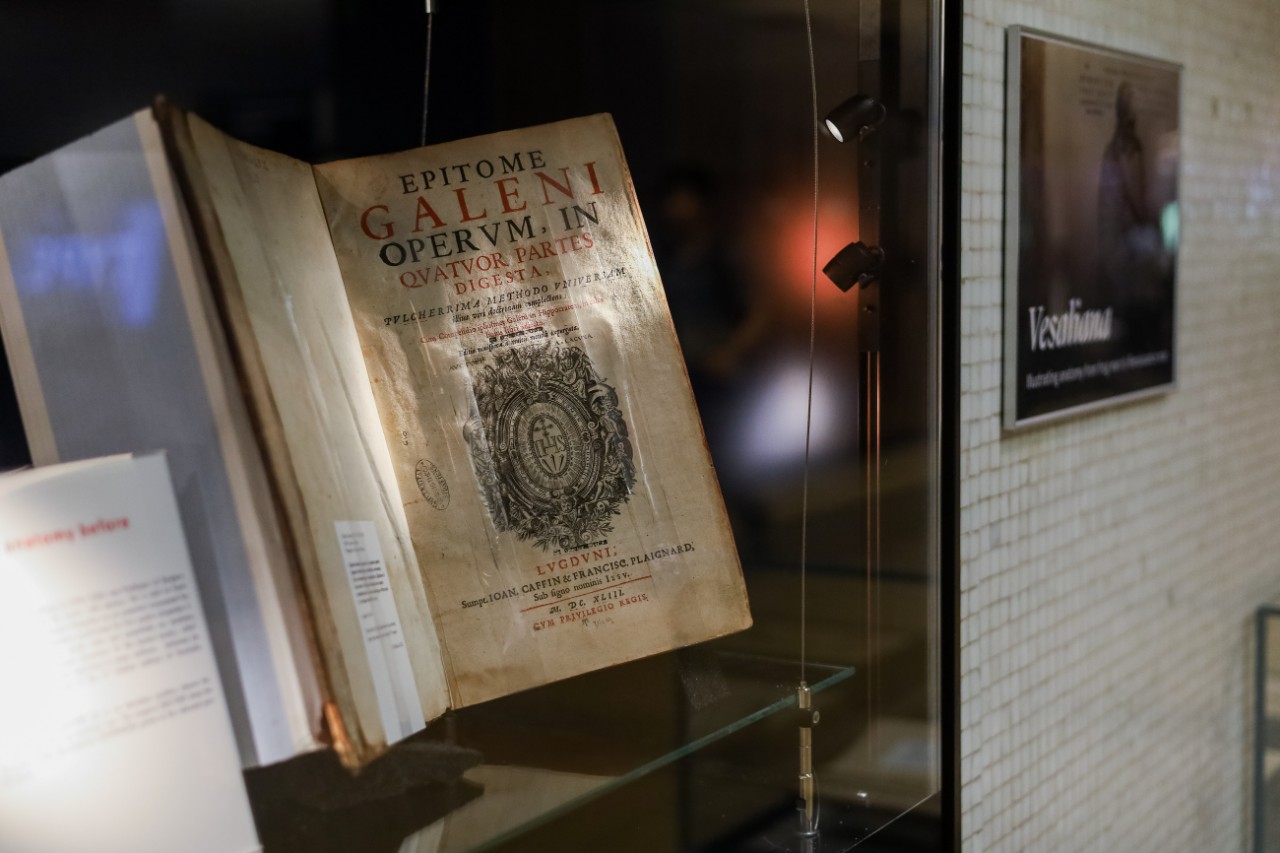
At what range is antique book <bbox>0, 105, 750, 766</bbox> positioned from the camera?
1.55 feet

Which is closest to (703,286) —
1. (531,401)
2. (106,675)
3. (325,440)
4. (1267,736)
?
(531,401)

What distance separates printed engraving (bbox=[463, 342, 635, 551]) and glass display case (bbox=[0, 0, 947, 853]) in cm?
9

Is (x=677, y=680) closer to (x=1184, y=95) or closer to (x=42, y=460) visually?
(x=42, y=460)

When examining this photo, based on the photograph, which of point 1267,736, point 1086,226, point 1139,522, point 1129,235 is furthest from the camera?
point 1267,736

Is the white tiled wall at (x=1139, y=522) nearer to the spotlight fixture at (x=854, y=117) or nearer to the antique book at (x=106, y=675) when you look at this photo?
the spotlight fixture at (x=854, y=117)

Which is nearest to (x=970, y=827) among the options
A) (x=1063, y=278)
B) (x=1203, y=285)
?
(x=1063, y=278)

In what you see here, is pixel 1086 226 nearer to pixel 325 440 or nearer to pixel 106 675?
pixel 325 440

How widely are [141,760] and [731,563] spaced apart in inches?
14.5

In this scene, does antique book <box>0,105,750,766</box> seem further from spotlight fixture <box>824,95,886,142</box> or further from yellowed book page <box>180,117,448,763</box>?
spotlight fixture <box>824,95,886,142</box>

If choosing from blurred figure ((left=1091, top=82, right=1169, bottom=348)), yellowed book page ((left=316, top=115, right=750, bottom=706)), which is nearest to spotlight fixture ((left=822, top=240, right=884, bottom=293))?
yellowed book page ((left=316, top=115, right=750, bottom=706))

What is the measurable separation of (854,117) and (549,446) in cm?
44

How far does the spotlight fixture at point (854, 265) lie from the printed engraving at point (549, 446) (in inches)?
12.7

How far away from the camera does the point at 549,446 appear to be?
671 millimetres

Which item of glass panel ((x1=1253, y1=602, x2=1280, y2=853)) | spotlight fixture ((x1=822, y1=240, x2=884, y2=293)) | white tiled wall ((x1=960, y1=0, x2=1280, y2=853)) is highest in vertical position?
spotlight fixture ((x1=822, y1=240, x2=884, y2=293))
